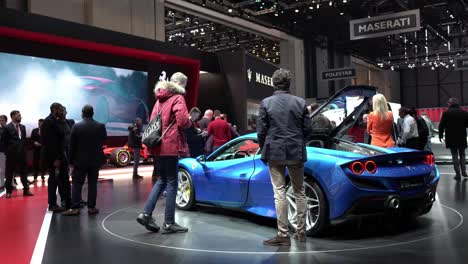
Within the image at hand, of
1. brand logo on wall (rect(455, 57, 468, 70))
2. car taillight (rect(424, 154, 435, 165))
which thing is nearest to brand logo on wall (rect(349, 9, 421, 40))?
car taillight (rect(424, 154, 435, 165))

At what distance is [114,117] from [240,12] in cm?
639

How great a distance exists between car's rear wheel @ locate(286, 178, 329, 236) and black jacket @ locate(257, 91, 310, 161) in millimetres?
459

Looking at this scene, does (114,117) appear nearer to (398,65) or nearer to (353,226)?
(353,226)

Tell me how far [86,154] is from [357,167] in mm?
3573

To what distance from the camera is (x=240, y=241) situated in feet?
14.2

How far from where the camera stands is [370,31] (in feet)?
37.8

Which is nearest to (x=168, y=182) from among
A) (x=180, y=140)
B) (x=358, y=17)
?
(x=180, y=140)

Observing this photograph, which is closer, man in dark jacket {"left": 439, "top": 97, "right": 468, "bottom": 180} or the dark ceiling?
man in dark jacket {"left": 439, "top": 97, "right": 468, "bottom": 180}

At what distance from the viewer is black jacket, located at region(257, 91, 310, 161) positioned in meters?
3.97

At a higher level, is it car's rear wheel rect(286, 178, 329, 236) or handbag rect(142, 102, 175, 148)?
handbag rect(142, 102, 175, 148)

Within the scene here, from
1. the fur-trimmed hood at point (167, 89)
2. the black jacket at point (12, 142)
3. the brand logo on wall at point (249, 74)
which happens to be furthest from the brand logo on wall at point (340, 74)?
the fur-trimmed hood at point (167, 89)

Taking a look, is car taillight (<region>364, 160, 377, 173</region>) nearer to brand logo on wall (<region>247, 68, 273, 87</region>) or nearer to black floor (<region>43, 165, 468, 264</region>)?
black floor (<region>43, 165, 468, 264</region>)

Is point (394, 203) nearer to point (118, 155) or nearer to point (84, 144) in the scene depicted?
point (84, 144)

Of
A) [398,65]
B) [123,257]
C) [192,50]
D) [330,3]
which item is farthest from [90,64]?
[398,65]
